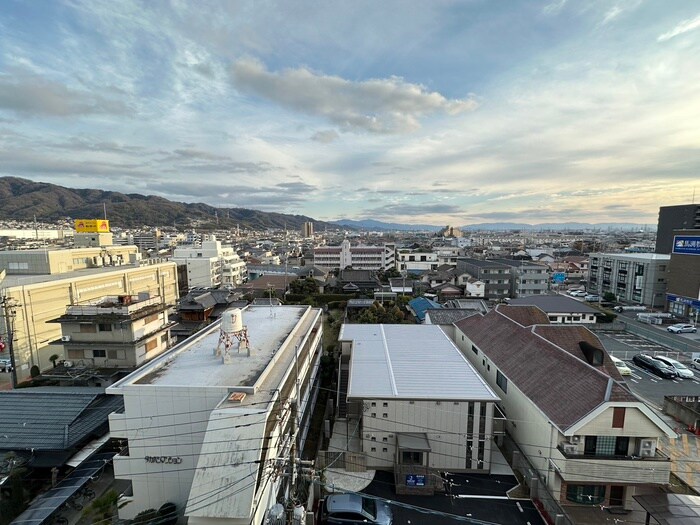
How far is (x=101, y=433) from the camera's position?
43.3 ft

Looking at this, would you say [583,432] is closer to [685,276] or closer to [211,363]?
[211,363]

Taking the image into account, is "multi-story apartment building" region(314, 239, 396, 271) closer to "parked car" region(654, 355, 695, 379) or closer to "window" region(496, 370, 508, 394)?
"parked car" region(654, 355, 695, 379)

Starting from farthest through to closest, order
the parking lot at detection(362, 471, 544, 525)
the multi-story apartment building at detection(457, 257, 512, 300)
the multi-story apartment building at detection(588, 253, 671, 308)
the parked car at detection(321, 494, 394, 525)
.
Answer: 1. the multi-story apartment building at detection(457, 257, 512, 300)
2. the multi-story apartment building at detection(588, 253, 671, 308)
3. the parking lot at detection(362, 471, 544, 525)
4. the parked car at detection(321, 494, 394, 525)

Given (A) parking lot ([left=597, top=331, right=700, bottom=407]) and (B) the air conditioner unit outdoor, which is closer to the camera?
(B) the air conditioner unit outdoor

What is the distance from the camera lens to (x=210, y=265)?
49.4m

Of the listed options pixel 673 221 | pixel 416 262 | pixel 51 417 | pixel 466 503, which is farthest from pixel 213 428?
pixel 673 221

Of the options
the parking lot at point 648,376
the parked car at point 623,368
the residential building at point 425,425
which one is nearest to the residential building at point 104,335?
the residential building at point 425,425

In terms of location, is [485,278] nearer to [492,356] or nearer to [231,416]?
[492,356]

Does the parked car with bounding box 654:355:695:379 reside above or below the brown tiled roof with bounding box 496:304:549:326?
below

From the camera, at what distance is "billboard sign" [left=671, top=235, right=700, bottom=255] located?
Result: 3222cm

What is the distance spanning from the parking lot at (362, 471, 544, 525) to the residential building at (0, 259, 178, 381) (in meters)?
20.4

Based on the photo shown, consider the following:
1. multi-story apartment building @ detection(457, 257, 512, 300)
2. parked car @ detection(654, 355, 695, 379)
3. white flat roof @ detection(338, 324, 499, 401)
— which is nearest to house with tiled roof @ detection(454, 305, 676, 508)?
white flat roof @ detection(338, 324, 499, 401)

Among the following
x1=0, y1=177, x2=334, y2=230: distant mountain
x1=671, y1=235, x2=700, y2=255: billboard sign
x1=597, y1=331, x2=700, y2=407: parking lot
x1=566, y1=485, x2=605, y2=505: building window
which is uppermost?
x1=0, y1=177, x2=334, y2=230: distant mountain

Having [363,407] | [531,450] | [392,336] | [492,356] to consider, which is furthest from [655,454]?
[392,336]
